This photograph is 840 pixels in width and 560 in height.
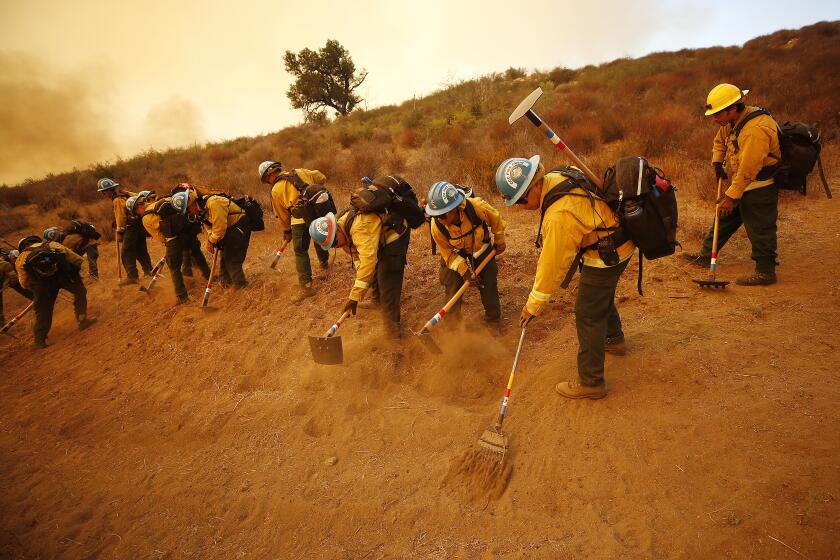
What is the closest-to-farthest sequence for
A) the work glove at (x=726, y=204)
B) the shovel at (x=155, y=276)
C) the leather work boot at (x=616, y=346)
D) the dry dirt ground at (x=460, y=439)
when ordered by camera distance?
the dry dirt ground at (x=460, y=439), the leather work boot at (x=616, y=346), the work glove at (x=726, y=204), the shovel at (x=155, y=276)

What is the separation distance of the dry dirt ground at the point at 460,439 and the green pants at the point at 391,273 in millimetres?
357

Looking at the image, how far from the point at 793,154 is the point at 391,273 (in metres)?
4.36

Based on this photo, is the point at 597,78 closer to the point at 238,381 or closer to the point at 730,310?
the point at 730,310

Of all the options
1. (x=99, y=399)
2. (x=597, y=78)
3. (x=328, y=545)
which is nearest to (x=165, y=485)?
(x=328, y=545)

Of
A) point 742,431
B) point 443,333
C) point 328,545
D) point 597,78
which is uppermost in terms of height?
point 597,78

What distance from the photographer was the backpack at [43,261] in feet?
21.7

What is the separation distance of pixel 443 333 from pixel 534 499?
89.0 inches

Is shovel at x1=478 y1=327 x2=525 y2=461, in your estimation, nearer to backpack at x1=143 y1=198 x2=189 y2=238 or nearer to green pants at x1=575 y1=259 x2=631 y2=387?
Answer: green pants at x1=575 y1=259 x2=631 y2=387

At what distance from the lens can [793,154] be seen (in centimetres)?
418

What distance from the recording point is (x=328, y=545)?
293 centimetres

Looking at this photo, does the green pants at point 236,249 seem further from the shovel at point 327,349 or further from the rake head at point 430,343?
the rake head at point 430,343

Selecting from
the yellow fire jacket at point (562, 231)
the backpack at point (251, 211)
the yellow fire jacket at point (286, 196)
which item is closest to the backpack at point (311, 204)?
the yellow fire jacket at point (286, 196)

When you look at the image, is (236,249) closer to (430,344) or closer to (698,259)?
(430,344)

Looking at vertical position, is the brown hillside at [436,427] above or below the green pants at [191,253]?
below
